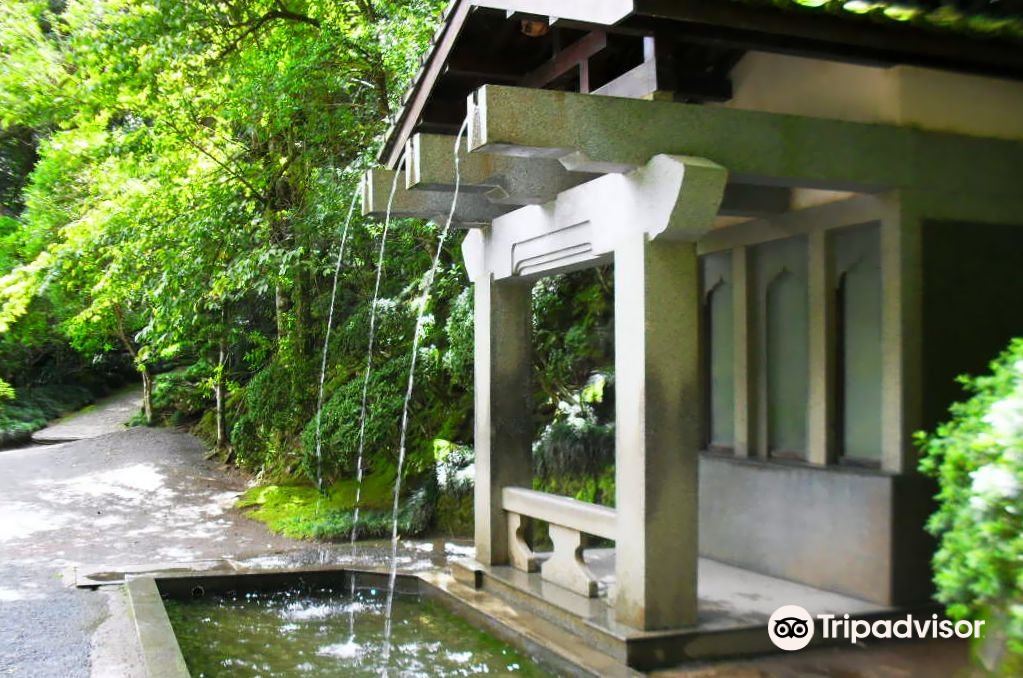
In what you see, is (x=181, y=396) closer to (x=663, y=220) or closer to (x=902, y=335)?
(x=663, y=220)

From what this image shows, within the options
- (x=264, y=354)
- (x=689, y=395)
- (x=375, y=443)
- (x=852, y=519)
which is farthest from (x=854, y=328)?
(x=264, y=354)

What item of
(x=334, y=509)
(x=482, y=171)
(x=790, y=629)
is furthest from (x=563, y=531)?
(x=334, y=509)

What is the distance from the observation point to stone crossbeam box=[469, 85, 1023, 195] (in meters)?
5.25

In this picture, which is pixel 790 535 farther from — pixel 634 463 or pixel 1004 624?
pixel 1004 624

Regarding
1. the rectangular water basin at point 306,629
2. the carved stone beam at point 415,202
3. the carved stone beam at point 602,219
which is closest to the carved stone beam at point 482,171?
the carved stone beam at point 602,219

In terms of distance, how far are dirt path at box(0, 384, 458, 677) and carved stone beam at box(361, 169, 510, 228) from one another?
3826mm

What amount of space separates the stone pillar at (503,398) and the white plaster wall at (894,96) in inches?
107

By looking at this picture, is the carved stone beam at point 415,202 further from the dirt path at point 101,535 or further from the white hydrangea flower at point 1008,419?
the white hydrangea flower at point 1008,419

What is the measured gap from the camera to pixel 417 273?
12.6m

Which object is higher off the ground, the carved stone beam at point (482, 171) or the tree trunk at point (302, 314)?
the carved stone beam at point (482, 171)

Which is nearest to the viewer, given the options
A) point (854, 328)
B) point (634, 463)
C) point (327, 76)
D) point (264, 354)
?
point (634, 463)

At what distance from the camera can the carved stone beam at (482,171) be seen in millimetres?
6629

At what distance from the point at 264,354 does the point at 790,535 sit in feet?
39.6

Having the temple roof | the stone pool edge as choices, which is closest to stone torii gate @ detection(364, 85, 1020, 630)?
the temple roof
